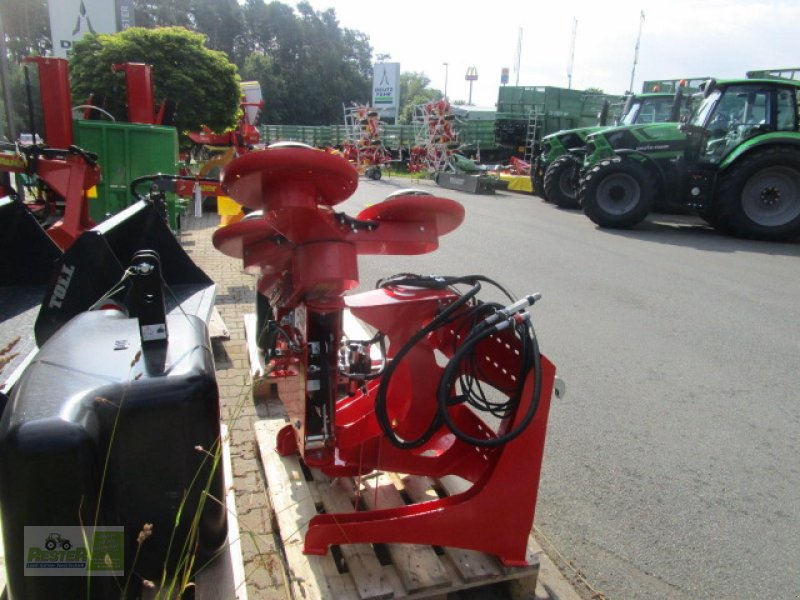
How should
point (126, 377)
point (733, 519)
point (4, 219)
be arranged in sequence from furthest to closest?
point (4, 219) < point (733, 519) < point (126, 377)

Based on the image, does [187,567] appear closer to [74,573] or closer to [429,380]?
[74,573]

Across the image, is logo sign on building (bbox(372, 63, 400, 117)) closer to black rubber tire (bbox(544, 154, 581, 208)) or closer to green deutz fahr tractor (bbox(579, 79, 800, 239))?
black rubber tire (bbox(544, 154, 581, 208))

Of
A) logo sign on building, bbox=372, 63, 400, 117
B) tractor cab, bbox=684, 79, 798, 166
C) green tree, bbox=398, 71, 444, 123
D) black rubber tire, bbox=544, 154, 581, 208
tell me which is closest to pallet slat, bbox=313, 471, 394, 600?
tractor cab, bbox=684, 79, 798, 166

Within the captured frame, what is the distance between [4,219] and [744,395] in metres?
4.91

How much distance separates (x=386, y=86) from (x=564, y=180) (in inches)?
849

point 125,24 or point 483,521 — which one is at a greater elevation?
point 125,24

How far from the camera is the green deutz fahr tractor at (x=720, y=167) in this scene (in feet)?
33.2

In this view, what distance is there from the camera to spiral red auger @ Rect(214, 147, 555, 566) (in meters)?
1.94

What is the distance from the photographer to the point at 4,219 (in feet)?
11.3

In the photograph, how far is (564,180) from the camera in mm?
13617

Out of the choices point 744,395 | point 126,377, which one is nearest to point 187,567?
point 126,377

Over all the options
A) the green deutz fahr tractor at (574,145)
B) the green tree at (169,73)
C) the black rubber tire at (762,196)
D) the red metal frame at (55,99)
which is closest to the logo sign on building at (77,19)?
the green tree at (169,73)

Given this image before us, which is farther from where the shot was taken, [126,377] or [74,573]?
[126,377]

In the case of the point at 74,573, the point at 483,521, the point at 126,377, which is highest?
the point at 126,377
